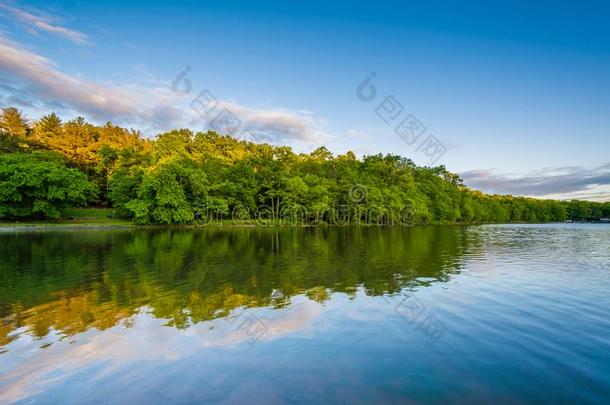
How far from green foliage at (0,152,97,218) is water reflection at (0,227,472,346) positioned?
122ft

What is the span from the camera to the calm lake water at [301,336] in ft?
23.1

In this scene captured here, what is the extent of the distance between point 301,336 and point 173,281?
959 cm

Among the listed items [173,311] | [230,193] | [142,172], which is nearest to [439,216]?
[230,193]

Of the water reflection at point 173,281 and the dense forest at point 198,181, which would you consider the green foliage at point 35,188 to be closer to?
the dense forest at point 198,181

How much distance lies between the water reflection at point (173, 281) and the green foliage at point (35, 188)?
37.3 m

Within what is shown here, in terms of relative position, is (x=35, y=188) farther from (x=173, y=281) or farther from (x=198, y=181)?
(x=173, y=281)

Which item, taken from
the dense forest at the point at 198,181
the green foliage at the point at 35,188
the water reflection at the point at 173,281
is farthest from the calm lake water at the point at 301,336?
the dense forest at the point at 198,181

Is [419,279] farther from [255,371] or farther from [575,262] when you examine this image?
[575,262]

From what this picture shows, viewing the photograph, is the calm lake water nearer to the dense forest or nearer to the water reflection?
the water reflection

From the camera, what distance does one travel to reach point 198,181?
71.2m

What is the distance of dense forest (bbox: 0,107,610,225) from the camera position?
63.7 meters

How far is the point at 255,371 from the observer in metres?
7.79

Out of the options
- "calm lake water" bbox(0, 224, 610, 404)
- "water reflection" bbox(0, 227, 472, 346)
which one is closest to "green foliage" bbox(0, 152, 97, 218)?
"water reflection" bbox(0, 227, 472, 346)

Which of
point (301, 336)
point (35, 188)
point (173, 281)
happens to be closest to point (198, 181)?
point (35, 188)
